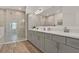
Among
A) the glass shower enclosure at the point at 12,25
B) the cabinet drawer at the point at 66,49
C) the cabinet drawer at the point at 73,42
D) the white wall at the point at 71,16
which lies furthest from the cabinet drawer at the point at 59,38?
the glass shower enclosure at the point at 12,25

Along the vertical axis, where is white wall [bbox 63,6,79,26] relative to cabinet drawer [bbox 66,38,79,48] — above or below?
above

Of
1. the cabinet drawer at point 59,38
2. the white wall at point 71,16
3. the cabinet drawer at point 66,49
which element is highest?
the white wall at point 71,16

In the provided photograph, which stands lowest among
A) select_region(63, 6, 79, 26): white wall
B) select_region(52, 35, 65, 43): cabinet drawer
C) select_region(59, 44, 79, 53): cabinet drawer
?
select_region(59, 44, 79, 53): cabinet drawer

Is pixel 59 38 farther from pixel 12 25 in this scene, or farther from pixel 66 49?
pixel 12 25

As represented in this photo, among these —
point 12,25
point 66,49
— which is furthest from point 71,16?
point 12,25

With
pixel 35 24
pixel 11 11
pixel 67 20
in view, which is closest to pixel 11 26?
pixel 11 11

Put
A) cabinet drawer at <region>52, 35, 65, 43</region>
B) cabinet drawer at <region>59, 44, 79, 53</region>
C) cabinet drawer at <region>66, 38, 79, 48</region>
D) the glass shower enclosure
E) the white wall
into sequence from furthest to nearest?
1. the glass shower enclosure
2. the white wall
3. cabinet drawer at <region>52, 35, 65, 43</region>
4. cabinet drawer at <region>59, 44, 79, 53</region>
5. cabinet drawer at <region>66, 38, 79, 48</region>

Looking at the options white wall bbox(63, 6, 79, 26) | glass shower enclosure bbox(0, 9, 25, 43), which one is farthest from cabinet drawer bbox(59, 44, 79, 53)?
glass shower enclosure bbox(0, 9, 25, 43)

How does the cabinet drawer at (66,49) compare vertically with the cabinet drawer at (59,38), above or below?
below

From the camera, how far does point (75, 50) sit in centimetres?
191

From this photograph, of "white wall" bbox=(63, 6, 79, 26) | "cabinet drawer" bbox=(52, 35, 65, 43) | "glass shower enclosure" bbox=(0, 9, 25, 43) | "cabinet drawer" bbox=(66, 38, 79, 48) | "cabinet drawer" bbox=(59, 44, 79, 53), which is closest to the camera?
"cabinet drawer" bbox=(66, 38, 79, 48)

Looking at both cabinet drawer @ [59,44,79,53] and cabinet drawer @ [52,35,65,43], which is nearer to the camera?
cabinet drawer @ [59,44,79,53]

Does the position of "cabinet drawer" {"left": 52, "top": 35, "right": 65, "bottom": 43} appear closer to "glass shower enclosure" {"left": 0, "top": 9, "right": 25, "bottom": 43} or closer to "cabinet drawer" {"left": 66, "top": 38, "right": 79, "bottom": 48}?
"cabinet drawer" {"left": 66, "top": 38, "right": 79, "bottom": 48}

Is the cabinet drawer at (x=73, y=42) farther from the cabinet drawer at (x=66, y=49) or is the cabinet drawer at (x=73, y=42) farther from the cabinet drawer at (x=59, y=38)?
the cabinet drawer at (x=59, y=38)
